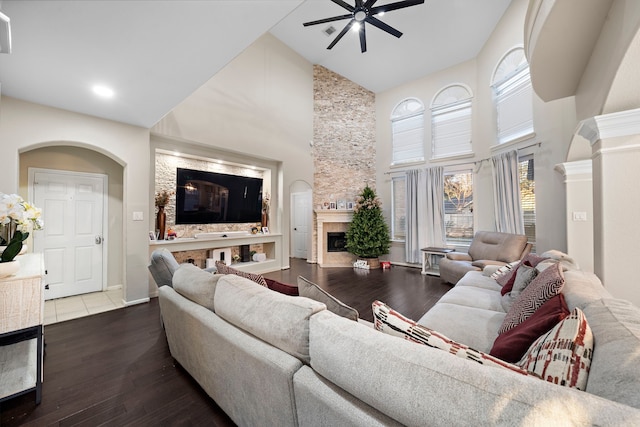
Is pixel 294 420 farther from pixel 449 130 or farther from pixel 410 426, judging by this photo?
pixel 449 130

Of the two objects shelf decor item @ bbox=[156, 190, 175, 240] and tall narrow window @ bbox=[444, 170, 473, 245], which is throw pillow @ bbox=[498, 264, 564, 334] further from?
shelf decor item @ bbox=[156, 190, 175, 240]

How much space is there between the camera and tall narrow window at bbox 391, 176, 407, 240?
6.70 m

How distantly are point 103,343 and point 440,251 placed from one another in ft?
17.7

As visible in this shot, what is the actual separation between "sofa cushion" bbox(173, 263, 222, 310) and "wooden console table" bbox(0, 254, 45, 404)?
0.84 m

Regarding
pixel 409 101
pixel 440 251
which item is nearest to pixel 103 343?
pixel 440 251

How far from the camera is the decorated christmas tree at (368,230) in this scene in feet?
20.6

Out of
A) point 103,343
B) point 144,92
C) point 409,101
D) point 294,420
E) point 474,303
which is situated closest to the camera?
point 294,420

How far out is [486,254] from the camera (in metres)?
4.48

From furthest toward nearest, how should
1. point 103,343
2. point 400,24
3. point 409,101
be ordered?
1. point 409,101
2. point 400,24
3. point 103,343

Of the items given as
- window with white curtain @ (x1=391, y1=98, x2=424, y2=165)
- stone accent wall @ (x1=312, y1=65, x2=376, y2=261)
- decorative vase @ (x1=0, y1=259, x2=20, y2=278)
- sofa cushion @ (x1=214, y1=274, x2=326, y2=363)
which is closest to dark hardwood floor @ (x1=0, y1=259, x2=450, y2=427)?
sofa cushion @ (x1=214, y1=274, x2=326, y2=363)

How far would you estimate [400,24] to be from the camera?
16.9 feet

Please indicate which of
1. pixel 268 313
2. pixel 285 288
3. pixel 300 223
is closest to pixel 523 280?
pixel 285 288

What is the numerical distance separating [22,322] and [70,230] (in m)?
2.69

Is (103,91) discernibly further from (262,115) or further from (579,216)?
(579,216)
